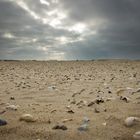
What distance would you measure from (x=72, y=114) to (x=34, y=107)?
1.05 metres

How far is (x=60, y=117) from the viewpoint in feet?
18.6

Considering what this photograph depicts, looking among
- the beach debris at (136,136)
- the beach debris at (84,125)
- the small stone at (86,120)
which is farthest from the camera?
the small stone at (86,120)

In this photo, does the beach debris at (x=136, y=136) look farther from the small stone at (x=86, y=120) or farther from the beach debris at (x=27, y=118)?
the beach debris at (x=27, y=118)

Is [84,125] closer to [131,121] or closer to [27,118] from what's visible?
[131,121]

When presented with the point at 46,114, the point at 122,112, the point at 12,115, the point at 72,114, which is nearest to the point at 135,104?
the point at 122,112

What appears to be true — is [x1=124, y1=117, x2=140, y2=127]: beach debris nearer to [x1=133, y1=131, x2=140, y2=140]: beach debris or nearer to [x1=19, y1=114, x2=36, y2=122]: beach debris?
[x1=133, y1=131, x2=140, y2=140]: beach debris

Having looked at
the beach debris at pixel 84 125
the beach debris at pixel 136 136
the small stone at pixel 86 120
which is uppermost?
the small stone at pixel 86 120

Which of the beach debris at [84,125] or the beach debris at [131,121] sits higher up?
the beach debris at [131,121]

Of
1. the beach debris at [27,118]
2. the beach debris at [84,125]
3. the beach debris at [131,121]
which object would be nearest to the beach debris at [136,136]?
the beach debris at [131,121]

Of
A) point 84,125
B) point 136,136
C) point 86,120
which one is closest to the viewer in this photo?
point 136,136

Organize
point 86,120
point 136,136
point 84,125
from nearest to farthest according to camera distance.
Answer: point 136,136
point 84,125
point 86,120

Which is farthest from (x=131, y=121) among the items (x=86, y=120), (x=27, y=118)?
(x=27, y=118)

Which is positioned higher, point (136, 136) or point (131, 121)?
point (131, 121)

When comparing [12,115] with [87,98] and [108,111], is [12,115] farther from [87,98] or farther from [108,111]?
[87,98]
